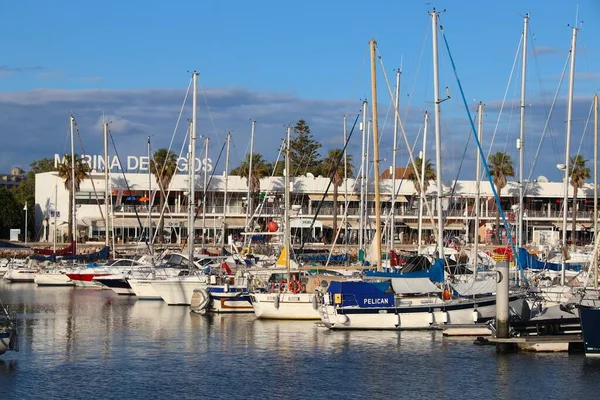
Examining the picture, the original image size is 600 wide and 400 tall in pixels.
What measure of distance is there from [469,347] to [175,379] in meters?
11.7

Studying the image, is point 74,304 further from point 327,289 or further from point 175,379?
point 175,379

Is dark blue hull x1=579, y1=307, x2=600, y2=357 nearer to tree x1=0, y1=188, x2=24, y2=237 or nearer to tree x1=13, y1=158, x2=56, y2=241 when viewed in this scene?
tree x1=13, y1=158, x2=56, y2=241

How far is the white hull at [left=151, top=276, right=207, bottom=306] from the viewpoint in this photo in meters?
53.3

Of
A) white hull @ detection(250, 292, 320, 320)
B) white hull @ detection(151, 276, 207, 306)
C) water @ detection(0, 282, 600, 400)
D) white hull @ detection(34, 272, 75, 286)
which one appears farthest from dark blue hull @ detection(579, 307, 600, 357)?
white hull @ detection(34, 272, 75, 286)

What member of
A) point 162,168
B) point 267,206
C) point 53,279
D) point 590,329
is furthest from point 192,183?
point 267,206

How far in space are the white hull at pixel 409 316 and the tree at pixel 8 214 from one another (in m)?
80.7

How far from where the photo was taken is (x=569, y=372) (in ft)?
104

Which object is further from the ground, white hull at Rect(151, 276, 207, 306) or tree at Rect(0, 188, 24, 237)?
tree at Rect(0, 188, 24, 237)

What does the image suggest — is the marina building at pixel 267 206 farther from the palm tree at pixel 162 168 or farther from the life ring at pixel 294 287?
the life ring at pixel 294 287

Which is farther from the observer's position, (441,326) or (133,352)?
(441,326)

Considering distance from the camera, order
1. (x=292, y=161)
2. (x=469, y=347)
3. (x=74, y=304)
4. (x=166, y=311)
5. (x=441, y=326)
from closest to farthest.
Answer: (x=469, y=347) → (x=441, y=326) → (x=166, y=311) → (x=74, y=304) → (x=292, y=161)

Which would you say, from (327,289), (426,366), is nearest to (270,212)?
(327,289)

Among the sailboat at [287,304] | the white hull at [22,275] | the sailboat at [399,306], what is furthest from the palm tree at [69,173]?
the sailboat at [399,306]

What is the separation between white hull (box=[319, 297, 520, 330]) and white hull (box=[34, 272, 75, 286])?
1419 inches
